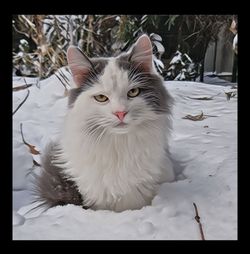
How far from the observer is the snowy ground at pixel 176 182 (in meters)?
1.12

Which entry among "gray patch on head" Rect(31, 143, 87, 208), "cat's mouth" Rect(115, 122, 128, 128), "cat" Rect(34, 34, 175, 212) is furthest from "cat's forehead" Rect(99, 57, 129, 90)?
"gray patch on head" Rect(31, 143, 87, 208)

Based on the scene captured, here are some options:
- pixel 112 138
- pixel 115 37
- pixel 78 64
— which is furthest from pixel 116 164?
pixel 115 37

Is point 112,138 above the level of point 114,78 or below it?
below

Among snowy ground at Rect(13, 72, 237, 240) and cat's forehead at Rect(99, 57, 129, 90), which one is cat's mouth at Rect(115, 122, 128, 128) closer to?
cat's forehead at Rect(99, 57, 129, 90)

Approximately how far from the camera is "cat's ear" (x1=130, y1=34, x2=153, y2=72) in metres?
1.09

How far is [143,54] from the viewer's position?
43.5 inches

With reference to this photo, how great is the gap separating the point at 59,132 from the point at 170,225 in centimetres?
46

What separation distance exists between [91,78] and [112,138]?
191mm

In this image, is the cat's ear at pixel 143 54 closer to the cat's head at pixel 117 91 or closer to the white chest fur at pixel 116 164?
the cat's head at pixel 117 91

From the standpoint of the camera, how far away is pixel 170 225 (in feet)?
3.68

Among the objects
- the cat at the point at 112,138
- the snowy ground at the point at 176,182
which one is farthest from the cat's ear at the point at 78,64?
the snowy ground at the point at 176,182

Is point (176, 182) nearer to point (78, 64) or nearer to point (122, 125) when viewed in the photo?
point (122, 125)
